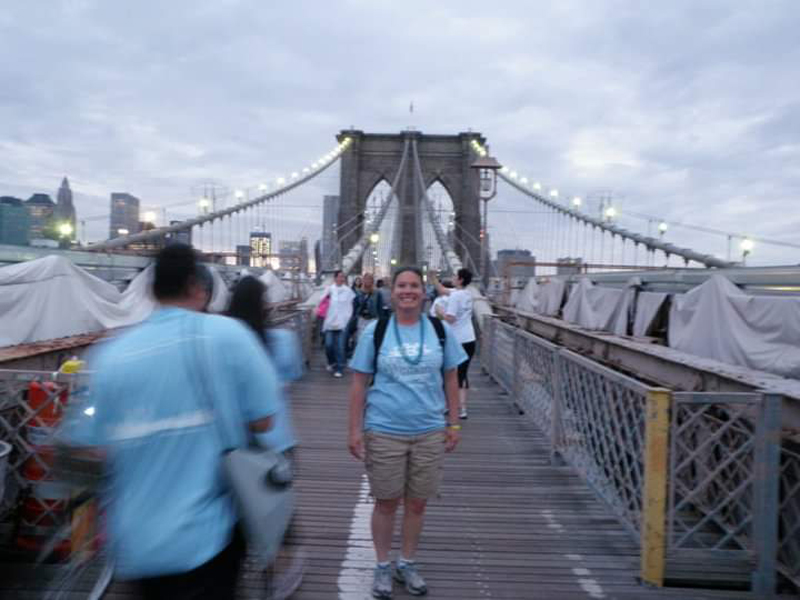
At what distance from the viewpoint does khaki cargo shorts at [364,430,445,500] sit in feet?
9.43

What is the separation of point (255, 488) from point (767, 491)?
2694 millimetres

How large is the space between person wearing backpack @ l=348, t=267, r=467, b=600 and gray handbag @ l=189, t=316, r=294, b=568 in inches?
47.6

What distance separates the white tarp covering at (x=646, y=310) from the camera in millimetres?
8793

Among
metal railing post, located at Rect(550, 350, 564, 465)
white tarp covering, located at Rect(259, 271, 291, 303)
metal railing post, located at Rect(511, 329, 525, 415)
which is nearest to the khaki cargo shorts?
metal railing post, located at Rect(550, 350, 564, 465)

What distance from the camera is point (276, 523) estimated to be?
1.67m

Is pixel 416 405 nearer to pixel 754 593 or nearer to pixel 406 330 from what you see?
pixel 406 330

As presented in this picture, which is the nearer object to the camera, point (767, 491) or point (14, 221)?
point (767, 491)

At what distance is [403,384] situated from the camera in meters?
2.86

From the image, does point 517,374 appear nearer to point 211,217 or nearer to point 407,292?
point 407,292

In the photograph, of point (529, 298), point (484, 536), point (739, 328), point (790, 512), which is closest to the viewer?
point (790, 512)

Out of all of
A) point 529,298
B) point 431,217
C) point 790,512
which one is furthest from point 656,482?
point 431,217

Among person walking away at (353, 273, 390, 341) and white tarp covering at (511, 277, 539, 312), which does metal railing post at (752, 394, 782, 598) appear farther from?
white tarp covering at (511, 277, 539, 312)

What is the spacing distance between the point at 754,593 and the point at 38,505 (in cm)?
388

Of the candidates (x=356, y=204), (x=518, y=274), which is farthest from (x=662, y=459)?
(x=356, y=204)
